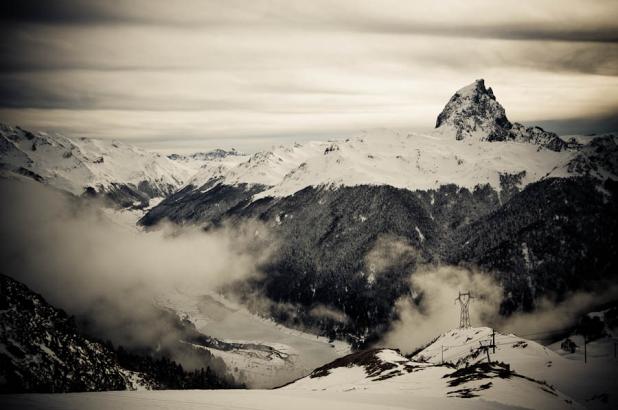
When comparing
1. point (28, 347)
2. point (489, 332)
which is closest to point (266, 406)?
point (28, 347)

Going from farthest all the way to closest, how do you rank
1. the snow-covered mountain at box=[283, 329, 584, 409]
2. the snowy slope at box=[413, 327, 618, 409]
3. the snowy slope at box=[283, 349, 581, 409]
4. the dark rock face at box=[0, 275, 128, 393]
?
the snowy slope at box=[413, 327, 618, 409]
the dark rock face at box=[0, 275, 128, 393]
the snow-covered mountain at box=[283, 329, 584, 409]
the snowy slope at box=[283, 349, 581, 409]

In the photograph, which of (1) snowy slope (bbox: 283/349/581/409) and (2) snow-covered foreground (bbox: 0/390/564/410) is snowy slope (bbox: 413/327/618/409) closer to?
(1) snowy slope (bbox: 283/349/581/409)

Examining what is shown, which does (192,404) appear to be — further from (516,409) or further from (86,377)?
(86,377)

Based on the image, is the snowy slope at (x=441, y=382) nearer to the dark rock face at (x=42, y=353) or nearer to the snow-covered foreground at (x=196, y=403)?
the snow-covered foreground at (x=196, y=403)

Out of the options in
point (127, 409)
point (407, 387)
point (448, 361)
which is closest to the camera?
point (127, 409)

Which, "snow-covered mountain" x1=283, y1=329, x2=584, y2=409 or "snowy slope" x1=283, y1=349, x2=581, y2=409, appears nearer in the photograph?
"snowy slope" x1=283, y1=349, x2=581, y2=409

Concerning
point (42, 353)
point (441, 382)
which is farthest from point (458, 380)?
point (42, 353)

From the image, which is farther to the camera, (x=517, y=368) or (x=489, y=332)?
(x=489, y=332)

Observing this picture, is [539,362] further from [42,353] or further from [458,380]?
[42,353]

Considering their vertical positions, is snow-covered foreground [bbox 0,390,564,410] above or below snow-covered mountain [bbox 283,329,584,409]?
above

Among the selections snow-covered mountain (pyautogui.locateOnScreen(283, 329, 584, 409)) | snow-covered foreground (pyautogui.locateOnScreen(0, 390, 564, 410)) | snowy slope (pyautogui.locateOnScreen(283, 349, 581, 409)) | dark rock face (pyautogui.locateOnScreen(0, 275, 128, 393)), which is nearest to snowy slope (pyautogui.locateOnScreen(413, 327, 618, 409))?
snow-covered mountain (pyautogui.locateOnScreen(283, 329, 584, 409))
